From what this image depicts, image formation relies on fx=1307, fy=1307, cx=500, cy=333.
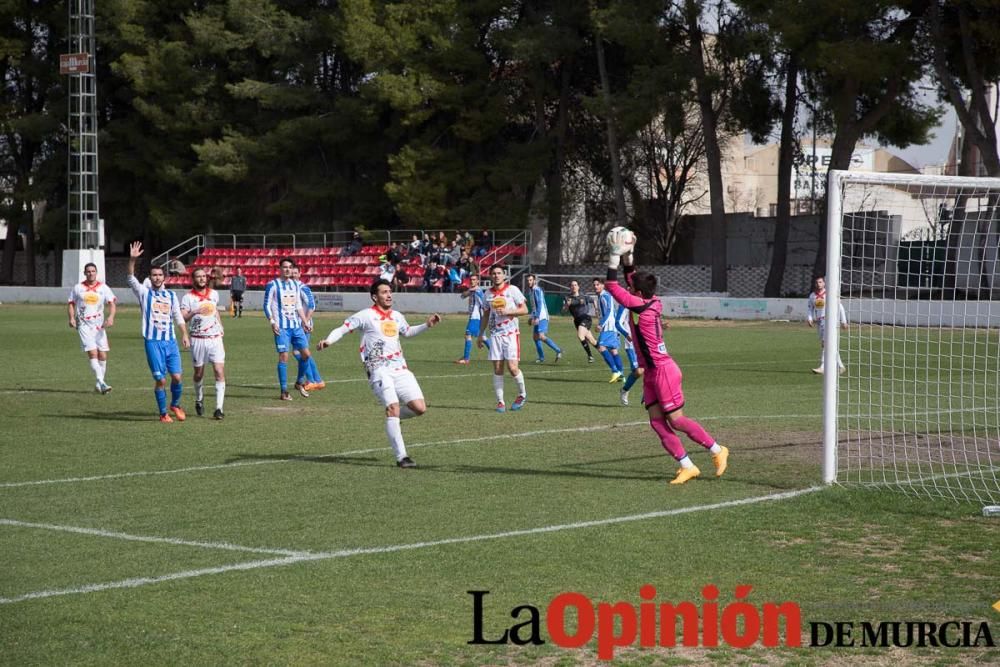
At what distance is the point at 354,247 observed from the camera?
194ft

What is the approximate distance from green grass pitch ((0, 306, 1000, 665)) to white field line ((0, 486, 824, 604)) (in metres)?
0.03

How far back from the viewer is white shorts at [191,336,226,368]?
17.8m

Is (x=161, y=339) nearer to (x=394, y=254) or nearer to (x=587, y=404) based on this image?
(x=587, y=404)

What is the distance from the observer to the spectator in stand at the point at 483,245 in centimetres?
5469

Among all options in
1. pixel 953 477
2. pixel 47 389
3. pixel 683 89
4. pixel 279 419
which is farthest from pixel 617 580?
pixel 683 89

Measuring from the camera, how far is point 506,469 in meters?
12.9

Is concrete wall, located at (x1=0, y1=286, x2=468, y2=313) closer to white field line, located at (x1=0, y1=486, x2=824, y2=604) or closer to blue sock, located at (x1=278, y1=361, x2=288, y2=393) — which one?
blue sock, located at (x1=278, y1=361, x2=288, y2=393)

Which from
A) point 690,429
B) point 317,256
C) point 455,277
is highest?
point 317,256

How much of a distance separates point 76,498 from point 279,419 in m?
6.37

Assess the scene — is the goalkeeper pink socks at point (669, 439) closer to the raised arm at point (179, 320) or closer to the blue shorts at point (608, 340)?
the raised arm at point (179, 320)

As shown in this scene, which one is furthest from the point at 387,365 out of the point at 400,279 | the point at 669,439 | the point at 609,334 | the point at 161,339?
the point at 400,279

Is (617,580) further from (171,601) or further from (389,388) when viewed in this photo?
(389,388)

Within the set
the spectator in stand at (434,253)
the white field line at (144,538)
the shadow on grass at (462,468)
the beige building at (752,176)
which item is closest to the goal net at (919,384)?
the shadow on grass at (462,468)

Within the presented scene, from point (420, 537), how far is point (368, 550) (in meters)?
0.57
